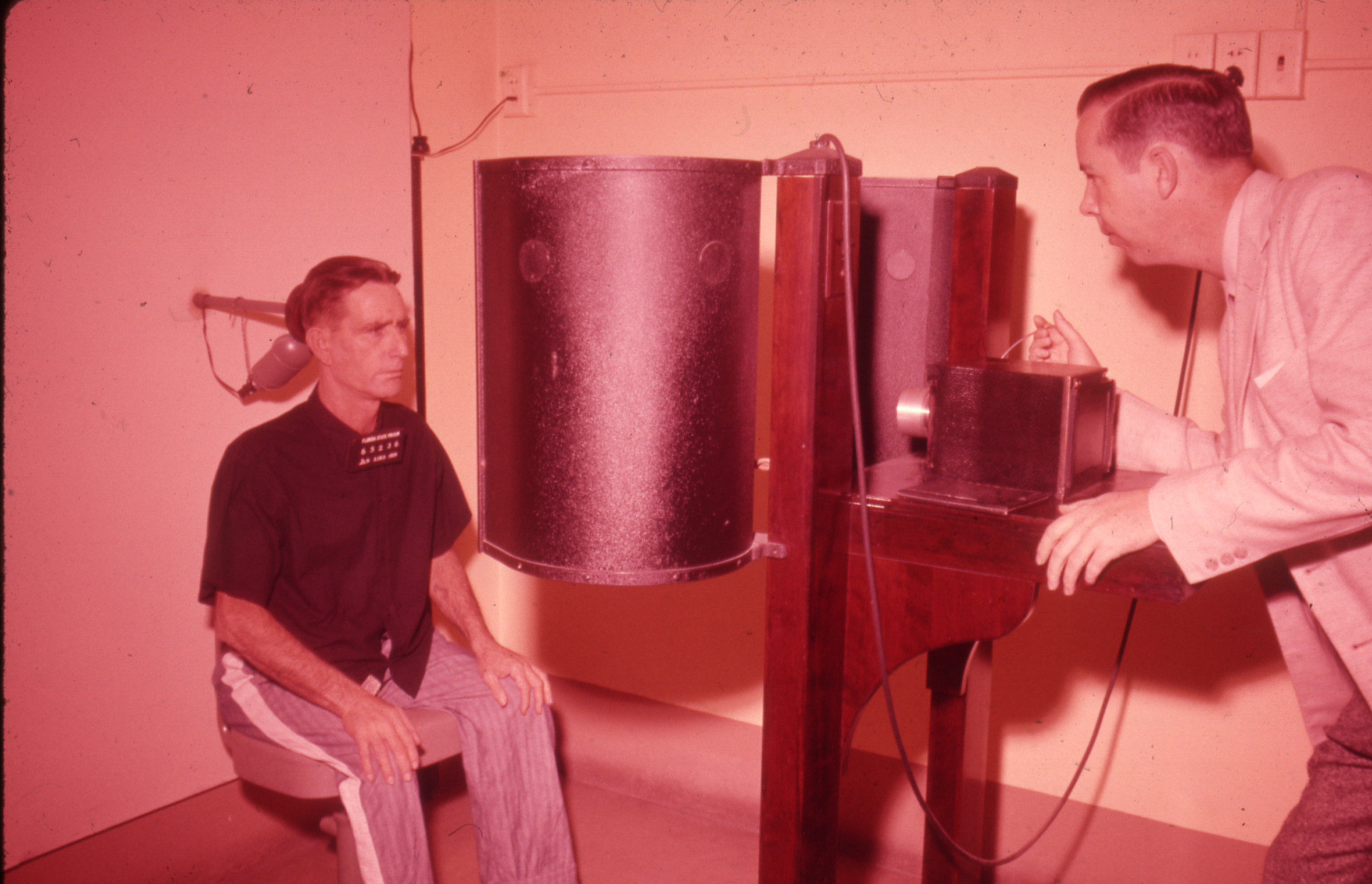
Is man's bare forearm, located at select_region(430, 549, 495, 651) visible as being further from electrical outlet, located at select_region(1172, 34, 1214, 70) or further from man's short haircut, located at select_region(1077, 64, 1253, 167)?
electrical outlet, located at select_region(1172, 34, 1214, 70)

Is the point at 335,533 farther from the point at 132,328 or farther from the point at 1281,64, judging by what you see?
the point at 1281,64

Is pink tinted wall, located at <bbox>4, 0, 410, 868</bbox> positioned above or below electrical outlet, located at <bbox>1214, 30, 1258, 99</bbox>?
below

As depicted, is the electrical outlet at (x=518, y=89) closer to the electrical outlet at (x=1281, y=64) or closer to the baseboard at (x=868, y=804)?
the baseboard at (x=868, y=804)

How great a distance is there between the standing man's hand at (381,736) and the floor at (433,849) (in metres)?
0.65

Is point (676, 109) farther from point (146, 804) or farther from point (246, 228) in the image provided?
point (146, 804)

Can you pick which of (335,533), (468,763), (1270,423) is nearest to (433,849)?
(468,763)

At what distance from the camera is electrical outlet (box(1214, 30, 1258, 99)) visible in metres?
1.92

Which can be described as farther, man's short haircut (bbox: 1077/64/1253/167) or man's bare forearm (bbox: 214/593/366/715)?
man's bare forearm (bbox: 214/593/366/715)

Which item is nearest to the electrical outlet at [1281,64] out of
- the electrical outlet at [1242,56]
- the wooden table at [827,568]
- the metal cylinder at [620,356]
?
the electrical outlet at [1242,56]

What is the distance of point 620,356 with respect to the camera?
1155 millimetres

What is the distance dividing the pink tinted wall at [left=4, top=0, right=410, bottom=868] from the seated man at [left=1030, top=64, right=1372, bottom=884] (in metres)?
1.61

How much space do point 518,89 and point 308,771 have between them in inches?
71.9

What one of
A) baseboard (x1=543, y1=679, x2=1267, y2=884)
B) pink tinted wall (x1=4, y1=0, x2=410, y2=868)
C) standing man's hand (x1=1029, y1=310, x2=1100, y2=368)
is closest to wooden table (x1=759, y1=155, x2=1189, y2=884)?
standing man's hand (x1=1029, y1=310, x2=1100, y2=368)

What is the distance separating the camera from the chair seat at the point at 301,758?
1.73 m
